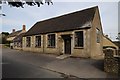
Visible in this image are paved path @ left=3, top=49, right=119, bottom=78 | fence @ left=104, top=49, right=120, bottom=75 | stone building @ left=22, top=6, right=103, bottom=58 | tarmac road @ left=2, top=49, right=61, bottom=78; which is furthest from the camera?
stone building @ left=22, top=6, right=103, bottom=58

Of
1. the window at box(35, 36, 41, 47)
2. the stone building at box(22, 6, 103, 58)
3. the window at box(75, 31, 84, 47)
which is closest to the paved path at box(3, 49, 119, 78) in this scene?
the stone building at box(22, 6, 103, 58)

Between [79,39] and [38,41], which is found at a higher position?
[79,39]

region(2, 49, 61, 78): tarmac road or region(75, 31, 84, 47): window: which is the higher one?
region(75, 31, 84, 47): window

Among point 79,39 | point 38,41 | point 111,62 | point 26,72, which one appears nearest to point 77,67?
point 111,62

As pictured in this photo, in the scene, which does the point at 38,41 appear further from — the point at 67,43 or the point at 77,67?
the point at 77,67

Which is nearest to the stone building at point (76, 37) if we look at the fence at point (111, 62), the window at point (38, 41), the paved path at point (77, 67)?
the window at point (38, 41)

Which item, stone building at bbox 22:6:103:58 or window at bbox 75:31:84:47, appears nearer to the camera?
stone building at bbox 22:6:103:58

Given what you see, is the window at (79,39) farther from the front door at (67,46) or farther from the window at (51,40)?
the window at (51,40)

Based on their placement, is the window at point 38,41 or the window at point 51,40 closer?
the window at point 51,40

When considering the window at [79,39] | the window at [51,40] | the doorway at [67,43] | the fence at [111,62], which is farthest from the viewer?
the window at [51,40]

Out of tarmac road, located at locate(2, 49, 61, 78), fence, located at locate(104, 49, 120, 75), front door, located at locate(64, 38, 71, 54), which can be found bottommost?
tarmac road, located at locate(2, 49, 61, 78)

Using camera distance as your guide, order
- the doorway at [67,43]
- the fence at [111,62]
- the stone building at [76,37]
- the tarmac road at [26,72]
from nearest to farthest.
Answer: the tarmac road at [26,72] → the fence at [111,62] → the stone building at [76,37] → the doorway at [67,43]

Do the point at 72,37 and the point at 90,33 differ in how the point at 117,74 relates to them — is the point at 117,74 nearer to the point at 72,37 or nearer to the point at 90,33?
the point at 90,33

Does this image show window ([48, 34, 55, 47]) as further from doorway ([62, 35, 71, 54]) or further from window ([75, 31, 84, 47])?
window ([75, 31, 84, 47])
